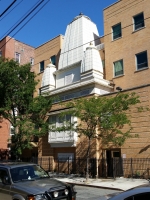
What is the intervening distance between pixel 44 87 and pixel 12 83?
6843 millimetres

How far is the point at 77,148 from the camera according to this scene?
844 inches

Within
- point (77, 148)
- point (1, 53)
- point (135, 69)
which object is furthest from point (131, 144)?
point (1, 53)

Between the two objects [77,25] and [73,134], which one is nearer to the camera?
[73,134]

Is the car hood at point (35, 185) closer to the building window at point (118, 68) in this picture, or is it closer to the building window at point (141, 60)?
the building window at point (141, 60)

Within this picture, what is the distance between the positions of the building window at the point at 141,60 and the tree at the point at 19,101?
398 inches

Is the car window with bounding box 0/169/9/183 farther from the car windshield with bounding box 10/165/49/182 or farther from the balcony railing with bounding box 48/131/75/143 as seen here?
the balcony railing with bounding box 48/131/75/143

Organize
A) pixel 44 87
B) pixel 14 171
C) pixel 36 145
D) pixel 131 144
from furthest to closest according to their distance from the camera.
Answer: pixel 44 87, pixel 36 145, pixel 131 144, pixel 14 171

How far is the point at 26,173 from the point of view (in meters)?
7.59

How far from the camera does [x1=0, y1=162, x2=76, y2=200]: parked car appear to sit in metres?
6.27

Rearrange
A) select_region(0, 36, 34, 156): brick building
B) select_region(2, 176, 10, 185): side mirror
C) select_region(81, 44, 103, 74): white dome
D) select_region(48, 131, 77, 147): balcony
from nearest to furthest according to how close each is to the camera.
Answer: select_region(2, 176, 10, 185): side mirror → select_region(48, 131, 77, 147): balcony → select_region(81, 44, 103, 74): white dome → select_region(0, 36, 34, 156): brick building

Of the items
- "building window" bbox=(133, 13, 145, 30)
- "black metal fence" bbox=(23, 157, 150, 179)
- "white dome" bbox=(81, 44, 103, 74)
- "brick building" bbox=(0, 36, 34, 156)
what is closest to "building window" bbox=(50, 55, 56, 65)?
"white dome" bbox=(81, 44, 103, 74)

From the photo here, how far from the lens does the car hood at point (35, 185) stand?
632cm

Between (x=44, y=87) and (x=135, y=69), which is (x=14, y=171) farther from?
(x=44, y=87)

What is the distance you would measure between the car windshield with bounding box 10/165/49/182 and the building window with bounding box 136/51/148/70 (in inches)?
672
